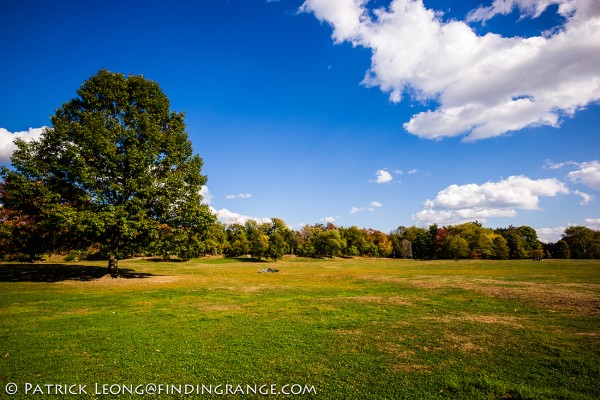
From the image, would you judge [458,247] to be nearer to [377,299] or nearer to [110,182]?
[377,299]

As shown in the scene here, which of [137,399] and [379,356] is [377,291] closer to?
[379,356]

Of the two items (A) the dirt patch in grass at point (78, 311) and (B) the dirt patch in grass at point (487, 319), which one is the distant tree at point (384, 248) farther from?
(A) the dirt patch in grass at point (78, 311)

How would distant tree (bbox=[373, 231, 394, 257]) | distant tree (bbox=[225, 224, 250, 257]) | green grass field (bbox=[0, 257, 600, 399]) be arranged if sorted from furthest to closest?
distant tree (bbox=[373, 231, 394, 257]), distant tree (bbox=[225, 224, 250, 257]), green grass field (bbox=[0, 257, 600, 399])

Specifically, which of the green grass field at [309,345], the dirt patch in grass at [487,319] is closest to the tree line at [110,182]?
the green grass field at [309,345]

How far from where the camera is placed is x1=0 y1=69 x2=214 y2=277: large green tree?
25241 mm

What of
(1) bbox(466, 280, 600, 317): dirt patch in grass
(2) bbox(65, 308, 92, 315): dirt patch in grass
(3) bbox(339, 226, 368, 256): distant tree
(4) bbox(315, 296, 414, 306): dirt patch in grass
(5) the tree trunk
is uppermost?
(3) bbox(339, 226, 368, 256): distant tree

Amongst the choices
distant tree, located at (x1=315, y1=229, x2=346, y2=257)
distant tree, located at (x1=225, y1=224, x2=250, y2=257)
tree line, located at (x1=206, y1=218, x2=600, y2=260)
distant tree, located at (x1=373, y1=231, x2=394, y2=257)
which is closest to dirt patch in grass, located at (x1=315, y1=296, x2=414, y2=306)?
tree line, located at (x1=206, y1=218, x2=600, y2=260)

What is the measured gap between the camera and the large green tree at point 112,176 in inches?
994

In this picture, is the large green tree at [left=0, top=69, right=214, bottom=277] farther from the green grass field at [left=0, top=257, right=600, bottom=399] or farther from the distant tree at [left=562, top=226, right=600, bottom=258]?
the distant tree at [left=562, top=226, right=600, bottom=258]

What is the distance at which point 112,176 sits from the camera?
27953 millimetres

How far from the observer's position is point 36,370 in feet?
27.1

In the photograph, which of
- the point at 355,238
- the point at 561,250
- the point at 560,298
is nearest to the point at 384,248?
the point at 355,238

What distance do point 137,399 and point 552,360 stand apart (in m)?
12.9

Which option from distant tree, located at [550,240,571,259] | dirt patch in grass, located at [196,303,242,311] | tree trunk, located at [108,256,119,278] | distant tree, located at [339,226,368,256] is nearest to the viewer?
dirt patch in grass, located at [196,303,242,311]
